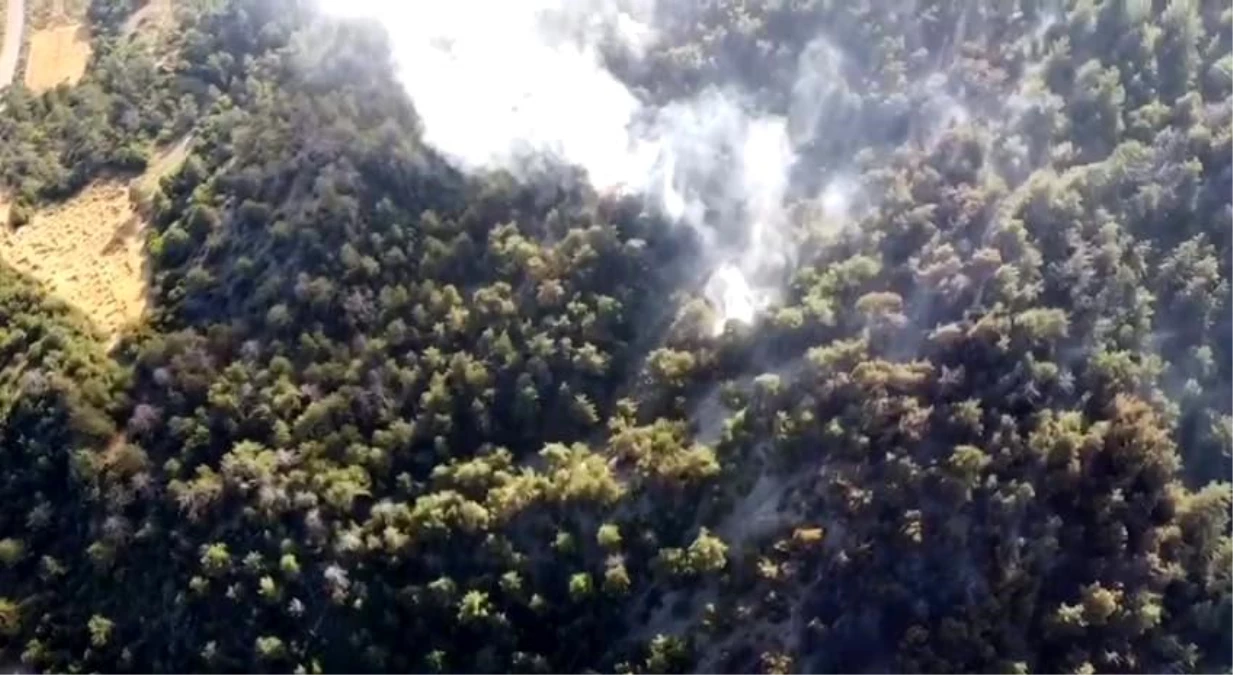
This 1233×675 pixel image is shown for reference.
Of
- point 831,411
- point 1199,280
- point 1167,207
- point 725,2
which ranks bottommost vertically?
point 831,411

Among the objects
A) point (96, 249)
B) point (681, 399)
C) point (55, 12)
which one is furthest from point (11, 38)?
point (681, 399)

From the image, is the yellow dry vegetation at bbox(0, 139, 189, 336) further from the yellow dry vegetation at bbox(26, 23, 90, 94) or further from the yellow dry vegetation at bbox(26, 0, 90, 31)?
the yellow dry vegetation at bbox(26, 0, 90, 31)

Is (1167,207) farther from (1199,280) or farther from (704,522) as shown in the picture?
(704,522)

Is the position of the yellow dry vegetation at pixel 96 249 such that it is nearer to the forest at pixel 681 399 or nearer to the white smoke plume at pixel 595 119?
the forest at pixel 681 399

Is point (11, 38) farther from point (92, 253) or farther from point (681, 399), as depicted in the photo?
point (681, 399)

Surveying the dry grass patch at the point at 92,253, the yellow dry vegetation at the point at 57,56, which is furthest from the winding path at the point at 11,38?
the dry grass patch at the point at 92,253

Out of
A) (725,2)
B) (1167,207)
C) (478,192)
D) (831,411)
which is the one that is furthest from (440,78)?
(1167,207)

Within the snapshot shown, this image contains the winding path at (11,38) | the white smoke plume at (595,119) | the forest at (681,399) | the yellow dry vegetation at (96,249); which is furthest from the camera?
the winding path at (11,38)

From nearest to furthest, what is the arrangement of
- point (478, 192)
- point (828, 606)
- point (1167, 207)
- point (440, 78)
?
1. point (828, 606)
2. point (1167, 207)
3. point (478, 192)
4. point (440, 78)
